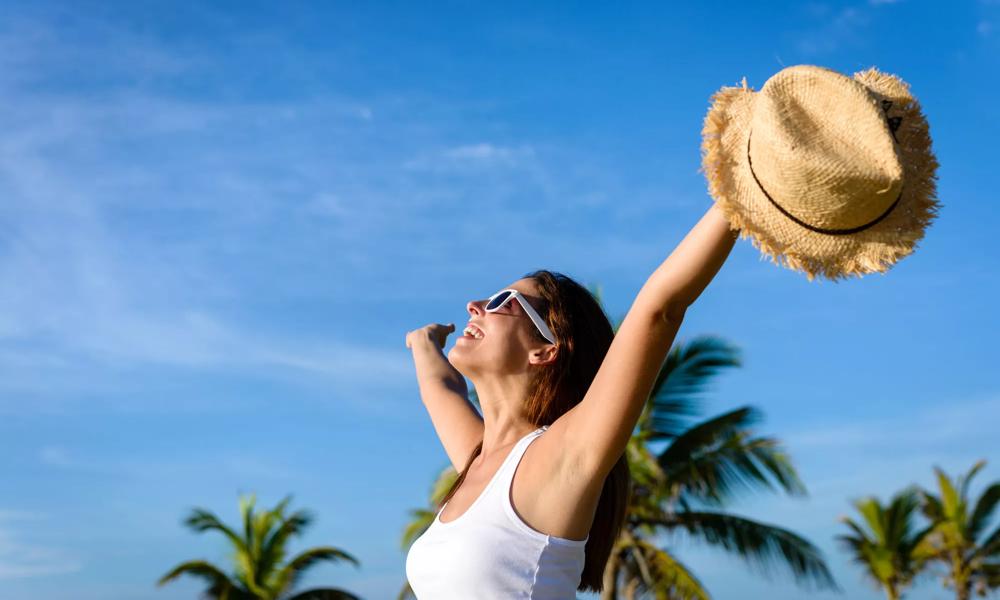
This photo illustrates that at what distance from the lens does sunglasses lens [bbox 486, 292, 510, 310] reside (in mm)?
3293

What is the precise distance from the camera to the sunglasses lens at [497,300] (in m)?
3.29

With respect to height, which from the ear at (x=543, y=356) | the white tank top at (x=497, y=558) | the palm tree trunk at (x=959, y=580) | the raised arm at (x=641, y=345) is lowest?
the white tank top at (x=497, y=558)

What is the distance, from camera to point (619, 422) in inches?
98.8

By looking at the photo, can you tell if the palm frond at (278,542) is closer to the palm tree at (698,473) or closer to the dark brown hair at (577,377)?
the palm tree at (698,473)

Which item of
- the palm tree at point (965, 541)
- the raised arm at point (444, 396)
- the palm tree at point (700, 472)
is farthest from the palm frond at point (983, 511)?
the raised arm at point (444, 396)

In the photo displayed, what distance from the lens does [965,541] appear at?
2819 centimetres

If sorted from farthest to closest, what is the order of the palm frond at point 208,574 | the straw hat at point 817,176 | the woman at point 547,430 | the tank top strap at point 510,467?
the palm frond at point 208,574, the tank top strap at point 510,467, the woman at point 547,430, the straw hat at point 817,176

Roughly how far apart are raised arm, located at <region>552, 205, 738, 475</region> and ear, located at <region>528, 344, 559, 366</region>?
0.49 m

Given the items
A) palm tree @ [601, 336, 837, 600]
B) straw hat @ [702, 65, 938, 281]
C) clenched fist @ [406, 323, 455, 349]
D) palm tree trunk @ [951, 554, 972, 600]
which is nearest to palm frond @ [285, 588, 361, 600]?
palm tree @ [601, 336, 837, 600]

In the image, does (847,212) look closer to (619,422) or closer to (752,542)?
(619,422)

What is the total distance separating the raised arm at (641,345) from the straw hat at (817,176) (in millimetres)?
92

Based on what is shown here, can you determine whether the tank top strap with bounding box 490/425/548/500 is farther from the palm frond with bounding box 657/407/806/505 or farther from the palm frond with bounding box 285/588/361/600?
the palm frond with bounding box 285/588/361/600

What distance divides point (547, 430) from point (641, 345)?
57 cm

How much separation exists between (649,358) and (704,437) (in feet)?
48.4
